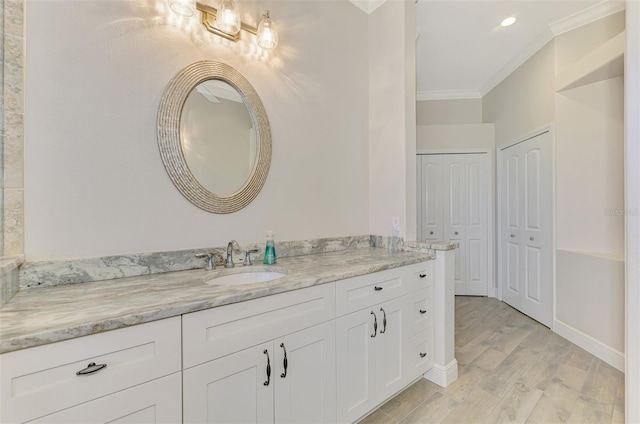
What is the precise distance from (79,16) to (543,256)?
13.3 ft

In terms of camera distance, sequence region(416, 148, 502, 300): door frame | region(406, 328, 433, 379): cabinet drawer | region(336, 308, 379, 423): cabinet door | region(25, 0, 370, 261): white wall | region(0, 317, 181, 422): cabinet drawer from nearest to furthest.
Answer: region(0, 317, 181, 422): cabinet drawer
region(25, 0, 370, 261): white wall
region(336, 308, 379, 423): cabinet door
region(406, 328, 433, 379): cabinet drawer
region(416, 148, 502, 300): door frame

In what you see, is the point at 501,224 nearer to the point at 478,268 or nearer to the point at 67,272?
the point at 478,268

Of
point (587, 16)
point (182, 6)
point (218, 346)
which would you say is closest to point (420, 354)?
point (218, 346)

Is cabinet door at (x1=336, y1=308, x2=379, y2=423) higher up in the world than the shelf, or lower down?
lower down

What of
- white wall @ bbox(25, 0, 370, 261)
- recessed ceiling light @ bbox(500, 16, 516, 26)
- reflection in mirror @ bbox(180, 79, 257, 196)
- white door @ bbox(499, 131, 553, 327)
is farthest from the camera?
white door @ bbox(499, 131, 553, 327)

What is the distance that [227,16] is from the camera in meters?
1.59

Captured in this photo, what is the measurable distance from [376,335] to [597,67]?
110 inches

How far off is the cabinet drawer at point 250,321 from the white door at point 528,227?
2778mm

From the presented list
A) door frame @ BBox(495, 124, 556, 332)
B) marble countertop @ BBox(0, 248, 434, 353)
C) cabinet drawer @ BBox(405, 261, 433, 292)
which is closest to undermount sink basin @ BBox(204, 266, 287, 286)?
marble countertop @ BBox(0, 248, 434, 353)

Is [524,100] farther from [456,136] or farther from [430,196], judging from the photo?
[430,196]

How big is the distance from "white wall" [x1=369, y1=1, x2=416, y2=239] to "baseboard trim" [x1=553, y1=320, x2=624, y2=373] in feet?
5.90

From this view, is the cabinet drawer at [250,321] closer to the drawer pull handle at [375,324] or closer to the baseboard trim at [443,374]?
the drawer pull handle at [375,324]

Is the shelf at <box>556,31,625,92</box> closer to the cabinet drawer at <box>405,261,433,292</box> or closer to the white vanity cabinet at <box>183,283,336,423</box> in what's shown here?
the cabinet drawer at <box>405,261,433,292</box>

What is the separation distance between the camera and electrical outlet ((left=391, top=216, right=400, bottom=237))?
2.25 metres
